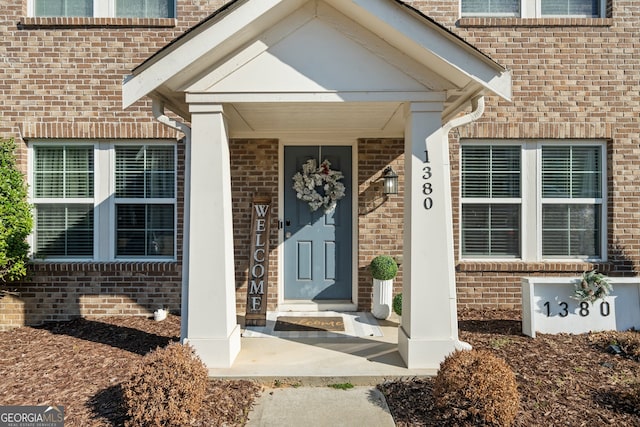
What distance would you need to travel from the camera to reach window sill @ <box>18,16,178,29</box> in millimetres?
5914

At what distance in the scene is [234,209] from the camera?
20.3ft

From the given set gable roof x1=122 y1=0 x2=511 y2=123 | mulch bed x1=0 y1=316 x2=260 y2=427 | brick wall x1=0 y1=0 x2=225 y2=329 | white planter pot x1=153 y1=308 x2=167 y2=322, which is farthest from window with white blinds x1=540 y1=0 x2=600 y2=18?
white planter pot x1=153 y1=308 x2=167 y2=322

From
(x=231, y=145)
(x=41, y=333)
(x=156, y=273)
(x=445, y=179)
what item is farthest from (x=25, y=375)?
(x=445, y=179)

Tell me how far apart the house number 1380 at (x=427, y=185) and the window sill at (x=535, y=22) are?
3122 millimetres

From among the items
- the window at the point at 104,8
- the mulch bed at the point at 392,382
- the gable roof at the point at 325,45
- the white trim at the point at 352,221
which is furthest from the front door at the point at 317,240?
the window at the point at 104,8

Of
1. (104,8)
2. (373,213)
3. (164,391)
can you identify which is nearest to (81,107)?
(104,8)

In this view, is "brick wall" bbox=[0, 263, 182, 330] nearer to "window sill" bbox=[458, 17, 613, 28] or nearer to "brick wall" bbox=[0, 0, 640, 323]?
"brick wall" bbox=[0, 0, 640, 323]

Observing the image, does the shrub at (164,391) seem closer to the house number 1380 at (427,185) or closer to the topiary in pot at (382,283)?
the house number 1380 at (427,185)

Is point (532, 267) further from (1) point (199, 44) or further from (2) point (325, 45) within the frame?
(1) point (199, 44)


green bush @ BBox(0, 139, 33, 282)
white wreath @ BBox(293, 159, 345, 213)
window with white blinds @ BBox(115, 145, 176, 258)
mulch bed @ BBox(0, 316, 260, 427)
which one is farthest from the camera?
white wreath @ BBox(293, 159, 345, 213)

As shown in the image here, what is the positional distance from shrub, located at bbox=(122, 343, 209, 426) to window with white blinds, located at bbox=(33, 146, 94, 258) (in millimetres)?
3677

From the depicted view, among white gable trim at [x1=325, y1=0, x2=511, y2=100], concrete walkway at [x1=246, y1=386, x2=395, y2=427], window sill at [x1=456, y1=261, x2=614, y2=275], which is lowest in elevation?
concrete walkway at [x1=246, y1=386, x2=395, y2=427]

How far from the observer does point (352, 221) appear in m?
6.35

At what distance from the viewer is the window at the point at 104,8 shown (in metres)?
6.12
